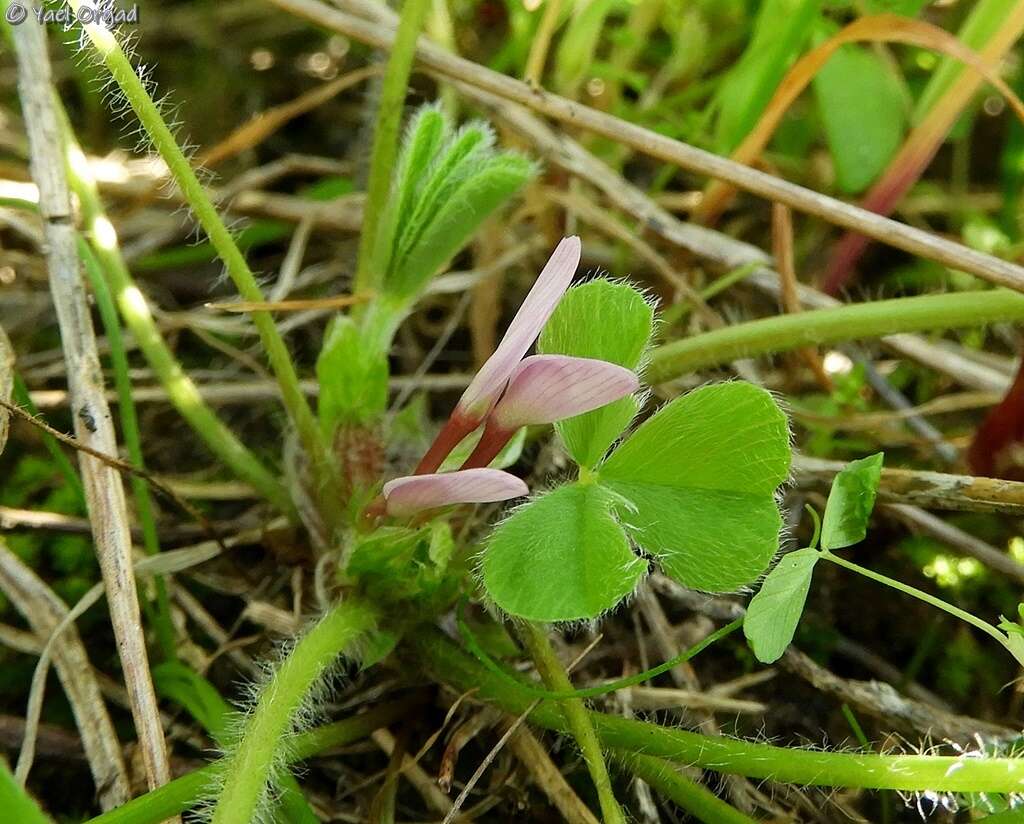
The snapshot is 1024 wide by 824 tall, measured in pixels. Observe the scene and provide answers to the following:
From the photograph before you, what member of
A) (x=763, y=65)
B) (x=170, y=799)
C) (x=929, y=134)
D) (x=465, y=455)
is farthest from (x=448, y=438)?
(x=929, y=134)

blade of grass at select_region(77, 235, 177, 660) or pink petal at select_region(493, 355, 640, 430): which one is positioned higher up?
pink petal at select_region(493, 355, 640, 430)

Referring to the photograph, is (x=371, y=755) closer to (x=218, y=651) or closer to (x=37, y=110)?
(x=218, y=651)

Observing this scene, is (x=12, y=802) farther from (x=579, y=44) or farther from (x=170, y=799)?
Result: (x=579, y=44)

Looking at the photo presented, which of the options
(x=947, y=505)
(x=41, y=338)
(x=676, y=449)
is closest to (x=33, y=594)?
(x=41, y=338)

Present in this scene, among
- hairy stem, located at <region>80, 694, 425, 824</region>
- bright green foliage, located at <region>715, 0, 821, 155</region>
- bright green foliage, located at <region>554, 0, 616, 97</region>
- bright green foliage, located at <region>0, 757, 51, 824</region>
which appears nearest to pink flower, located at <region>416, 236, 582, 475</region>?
hairy stem, located at <region>80, 694, 425, 824</region>

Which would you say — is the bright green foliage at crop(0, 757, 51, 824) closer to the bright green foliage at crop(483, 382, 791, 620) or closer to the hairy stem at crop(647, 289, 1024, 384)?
the bright green foliage at crop(483, 382, 791, 620)

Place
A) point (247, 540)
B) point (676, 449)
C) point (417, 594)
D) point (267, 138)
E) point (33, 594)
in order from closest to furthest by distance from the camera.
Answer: point (676, 449)
point (417, 594)
point (33, 594)
point (247, 540)
point (267, 138)
